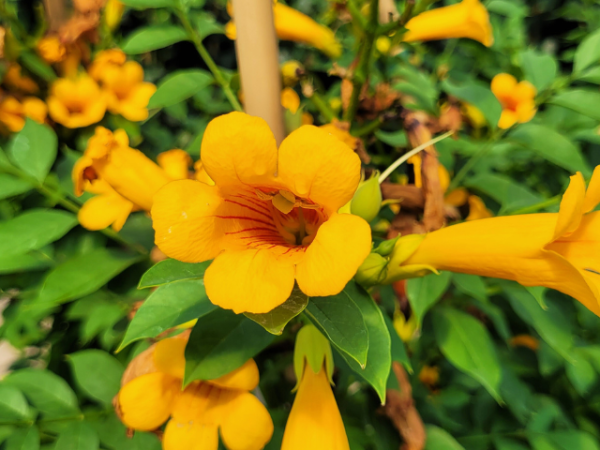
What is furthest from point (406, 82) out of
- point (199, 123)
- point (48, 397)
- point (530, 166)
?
point (48, 397)

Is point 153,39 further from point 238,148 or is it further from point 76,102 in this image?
point 238,148

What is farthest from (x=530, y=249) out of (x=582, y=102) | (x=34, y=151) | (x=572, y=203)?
(x=34, y=151)

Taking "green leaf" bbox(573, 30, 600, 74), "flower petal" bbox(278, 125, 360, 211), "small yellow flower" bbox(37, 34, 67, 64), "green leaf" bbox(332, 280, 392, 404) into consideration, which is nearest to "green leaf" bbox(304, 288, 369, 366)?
"green leaf" bbox(332, 280, 392, 404)

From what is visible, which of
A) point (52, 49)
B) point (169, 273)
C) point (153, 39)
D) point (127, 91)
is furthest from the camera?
point (127, 91)

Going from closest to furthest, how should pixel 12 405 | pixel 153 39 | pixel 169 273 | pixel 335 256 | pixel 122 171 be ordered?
pixel 335 256 → pixel 169 273 → pixel 122 171 → pixel 12 405 → pixel 153 39

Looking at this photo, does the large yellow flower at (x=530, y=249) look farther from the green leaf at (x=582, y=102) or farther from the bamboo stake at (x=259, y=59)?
the green leaf at (x=582, y=102)

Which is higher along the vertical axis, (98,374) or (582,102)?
(582,102)
